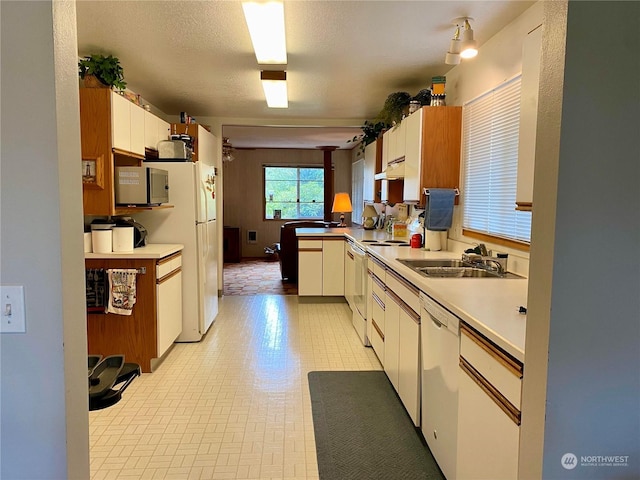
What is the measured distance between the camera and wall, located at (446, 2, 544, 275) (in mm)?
2570

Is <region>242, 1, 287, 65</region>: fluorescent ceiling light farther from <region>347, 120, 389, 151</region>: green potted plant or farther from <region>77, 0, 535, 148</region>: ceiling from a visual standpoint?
<region>347, 120, 389, 151</region>: green potted plant

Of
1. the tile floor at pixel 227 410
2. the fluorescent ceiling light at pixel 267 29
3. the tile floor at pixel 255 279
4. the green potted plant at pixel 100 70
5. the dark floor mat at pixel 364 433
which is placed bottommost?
the tile floor at pixel 255 279

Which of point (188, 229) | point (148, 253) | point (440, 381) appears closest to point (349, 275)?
point (188, 229)

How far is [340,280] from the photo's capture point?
5.52 metres

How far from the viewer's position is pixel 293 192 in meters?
10.6

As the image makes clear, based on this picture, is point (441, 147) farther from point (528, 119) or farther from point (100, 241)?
point (100, 241)

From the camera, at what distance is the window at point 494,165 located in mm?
2707

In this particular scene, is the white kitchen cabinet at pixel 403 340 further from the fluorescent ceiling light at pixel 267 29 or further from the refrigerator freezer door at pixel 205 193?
the refrigerator freezer door at pixel 205 193

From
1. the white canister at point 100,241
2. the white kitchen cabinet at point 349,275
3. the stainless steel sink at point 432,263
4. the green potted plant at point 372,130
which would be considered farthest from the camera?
the green potted plant at point 372,130

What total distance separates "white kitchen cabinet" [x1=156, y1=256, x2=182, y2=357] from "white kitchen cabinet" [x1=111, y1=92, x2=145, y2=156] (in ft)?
3.12

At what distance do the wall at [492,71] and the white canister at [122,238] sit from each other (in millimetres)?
2595

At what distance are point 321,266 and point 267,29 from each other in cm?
321

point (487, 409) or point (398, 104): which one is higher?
point (398, 104)

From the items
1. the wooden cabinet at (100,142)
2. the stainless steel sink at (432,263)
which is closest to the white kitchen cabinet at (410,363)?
the stainless steel sink at (432,263)
